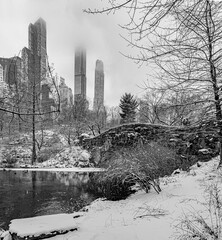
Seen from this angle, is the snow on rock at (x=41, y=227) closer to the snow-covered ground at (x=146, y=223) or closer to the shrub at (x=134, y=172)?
the snow-covered ground at (x=146, y=223)

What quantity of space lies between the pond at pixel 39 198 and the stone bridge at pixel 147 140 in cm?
427

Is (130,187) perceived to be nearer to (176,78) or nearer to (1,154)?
(176,78)

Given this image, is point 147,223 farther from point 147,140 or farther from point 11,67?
point 147,140

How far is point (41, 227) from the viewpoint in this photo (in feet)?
11.1

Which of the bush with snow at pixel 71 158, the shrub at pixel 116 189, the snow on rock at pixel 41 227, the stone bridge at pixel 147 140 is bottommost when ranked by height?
the bush with snow at pixel 71 158

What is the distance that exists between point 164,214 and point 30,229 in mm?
2528

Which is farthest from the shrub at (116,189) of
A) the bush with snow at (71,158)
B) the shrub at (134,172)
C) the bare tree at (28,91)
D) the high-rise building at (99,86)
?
the bush with snow at (71,158)

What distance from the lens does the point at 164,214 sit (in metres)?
3.85

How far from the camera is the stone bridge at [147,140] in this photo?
32.8ft

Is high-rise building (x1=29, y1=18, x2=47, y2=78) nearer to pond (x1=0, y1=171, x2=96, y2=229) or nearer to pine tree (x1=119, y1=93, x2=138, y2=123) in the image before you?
pond (x1=0, y1=171, x2=96, y2=229)

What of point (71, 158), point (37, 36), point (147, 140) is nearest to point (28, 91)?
point (37, 36)

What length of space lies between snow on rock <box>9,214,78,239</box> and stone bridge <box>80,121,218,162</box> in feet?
16.6

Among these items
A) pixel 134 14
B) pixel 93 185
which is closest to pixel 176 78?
pixel 134 14

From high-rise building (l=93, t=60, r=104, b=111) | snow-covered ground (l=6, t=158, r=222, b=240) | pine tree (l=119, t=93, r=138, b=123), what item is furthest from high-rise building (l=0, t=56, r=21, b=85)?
pine tree (l=119, t=93, r=138, b=123)
